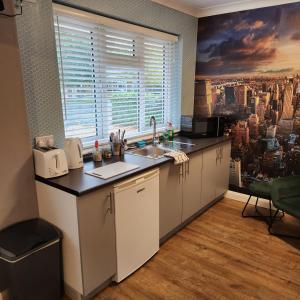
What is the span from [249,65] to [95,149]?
2.17 metres

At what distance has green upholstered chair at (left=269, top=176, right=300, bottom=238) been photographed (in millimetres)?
2602

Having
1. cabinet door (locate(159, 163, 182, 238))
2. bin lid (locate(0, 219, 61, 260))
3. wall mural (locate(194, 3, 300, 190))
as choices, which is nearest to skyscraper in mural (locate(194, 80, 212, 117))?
wall mural (locate(194, 3, 300, 190))

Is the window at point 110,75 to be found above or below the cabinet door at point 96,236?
above

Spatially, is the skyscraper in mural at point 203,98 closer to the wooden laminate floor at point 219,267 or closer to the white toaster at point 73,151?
the wooden laminate floor at point 219,267

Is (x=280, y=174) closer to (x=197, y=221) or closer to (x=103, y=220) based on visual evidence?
(x=197, y=221)

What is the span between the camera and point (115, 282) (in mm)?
2064

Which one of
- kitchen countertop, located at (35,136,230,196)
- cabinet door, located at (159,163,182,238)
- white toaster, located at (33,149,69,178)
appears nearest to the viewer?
kitchen countertop, located at (35,136,230,196)

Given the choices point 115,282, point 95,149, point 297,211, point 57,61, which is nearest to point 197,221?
point 297,211

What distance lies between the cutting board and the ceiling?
1.90 metres

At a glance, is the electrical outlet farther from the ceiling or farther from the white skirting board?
the white skirting board

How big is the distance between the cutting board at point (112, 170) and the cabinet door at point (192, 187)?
0.75 m

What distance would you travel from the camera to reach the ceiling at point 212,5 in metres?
2.97

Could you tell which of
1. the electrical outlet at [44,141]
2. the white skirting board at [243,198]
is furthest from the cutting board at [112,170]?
the white skirting board at [243,198]

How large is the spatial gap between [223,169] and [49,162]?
2340mm
